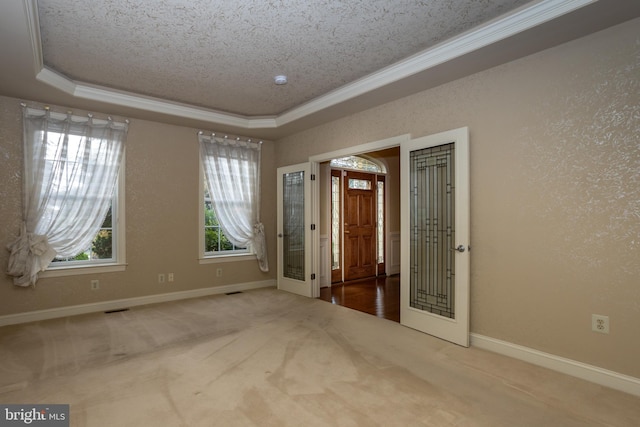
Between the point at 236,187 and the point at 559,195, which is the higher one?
the point at 236,187

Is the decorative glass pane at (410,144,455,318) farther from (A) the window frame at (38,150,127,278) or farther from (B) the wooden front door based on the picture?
(A) the window frame at (38,150,127,278)

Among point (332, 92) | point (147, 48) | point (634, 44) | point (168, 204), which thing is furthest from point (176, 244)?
point (634, 44)

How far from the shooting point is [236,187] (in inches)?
221

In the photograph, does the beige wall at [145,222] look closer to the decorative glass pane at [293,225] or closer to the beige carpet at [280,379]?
the beige carpet at [280,379]

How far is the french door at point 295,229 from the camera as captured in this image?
5336 mm

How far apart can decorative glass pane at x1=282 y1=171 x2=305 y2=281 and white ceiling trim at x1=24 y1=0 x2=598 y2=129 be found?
3.29 feet

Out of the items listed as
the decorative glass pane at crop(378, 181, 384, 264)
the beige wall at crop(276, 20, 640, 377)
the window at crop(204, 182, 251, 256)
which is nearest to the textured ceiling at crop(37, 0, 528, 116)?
the beige wall at crop(276, 20, 640, 377)

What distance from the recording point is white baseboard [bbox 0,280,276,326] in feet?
13.0

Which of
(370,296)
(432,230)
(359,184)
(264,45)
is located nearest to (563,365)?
(432,230)

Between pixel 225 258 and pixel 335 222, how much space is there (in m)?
2.16

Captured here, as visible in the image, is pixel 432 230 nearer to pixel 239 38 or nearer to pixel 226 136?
pixel 239 38

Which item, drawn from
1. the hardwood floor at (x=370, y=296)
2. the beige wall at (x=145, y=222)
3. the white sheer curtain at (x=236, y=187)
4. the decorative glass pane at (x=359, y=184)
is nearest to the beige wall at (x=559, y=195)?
the hardwood floor at (x=370, y=296)

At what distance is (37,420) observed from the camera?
2.11 meters

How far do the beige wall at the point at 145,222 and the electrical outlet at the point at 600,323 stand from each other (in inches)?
185
